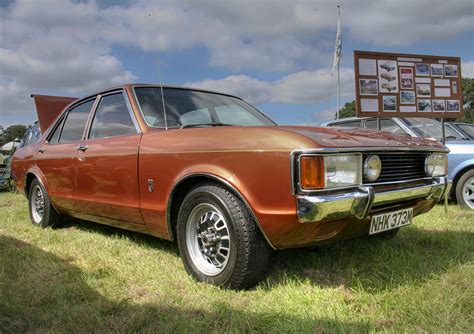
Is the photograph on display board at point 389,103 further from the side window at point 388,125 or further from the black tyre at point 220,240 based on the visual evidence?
the black tyre at point 220,240

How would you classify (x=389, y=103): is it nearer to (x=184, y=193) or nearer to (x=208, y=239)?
(x=184, y=193)

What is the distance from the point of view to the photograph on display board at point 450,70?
5.89m

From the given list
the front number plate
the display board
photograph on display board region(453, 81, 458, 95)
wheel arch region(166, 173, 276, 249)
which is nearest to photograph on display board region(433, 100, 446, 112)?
the display board

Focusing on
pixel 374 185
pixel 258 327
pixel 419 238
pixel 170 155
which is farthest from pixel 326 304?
pixel 419 238

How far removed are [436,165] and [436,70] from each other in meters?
3.25

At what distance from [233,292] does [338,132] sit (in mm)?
1264

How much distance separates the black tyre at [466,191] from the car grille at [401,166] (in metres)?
3.36

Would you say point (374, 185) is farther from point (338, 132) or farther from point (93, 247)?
point (93, 247)

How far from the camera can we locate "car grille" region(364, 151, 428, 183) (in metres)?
2.66

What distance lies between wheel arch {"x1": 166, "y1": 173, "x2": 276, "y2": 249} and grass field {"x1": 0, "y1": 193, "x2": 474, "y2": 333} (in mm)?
372

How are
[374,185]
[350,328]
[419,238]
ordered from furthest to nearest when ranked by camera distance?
[419,238] → [374,185] → [350,328]

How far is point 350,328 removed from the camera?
2088mm

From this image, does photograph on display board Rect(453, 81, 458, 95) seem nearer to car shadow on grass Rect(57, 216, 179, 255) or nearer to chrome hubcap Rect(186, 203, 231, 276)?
car shadow on grass Rect(57, 216, 179, 255)

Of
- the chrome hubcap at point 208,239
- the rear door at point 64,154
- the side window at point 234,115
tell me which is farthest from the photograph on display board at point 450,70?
the rear door at point 64,154
